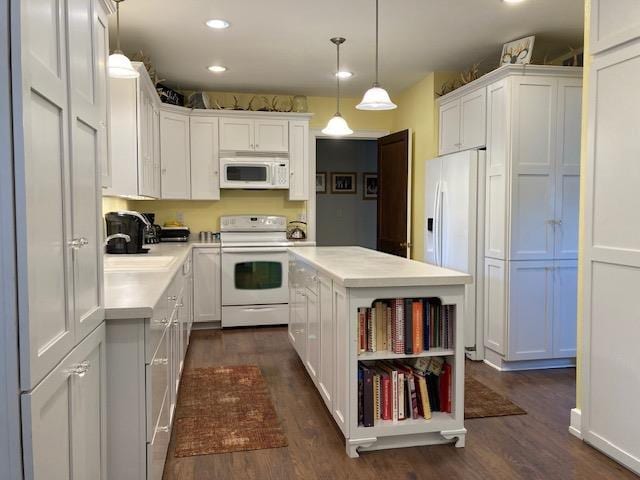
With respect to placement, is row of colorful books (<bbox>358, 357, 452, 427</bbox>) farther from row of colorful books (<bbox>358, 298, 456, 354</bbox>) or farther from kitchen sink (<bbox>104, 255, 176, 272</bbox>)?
kitchen sink (<bbox>104, 255, 176, 272</bbox>)

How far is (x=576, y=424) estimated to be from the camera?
2.79 metres

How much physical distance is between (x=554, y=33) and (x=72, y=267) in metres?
3.81

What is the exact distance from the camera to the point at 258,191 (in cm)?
586

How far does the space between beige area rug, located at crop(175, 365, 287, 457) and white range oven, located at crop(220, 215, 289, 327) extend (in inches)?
54.2

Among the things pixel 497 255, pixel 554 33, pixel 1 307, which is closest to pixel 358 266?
pixel 497 255

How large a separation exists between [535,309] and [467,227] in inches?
31.3

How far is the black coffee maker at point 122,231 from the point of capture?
3748 mm

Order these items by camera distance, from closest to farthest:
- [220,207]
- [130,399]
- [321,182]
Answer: [130,399] < [220,207] < [321,182]

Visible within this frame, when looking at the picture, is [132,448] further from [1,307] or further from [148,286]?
[1,307]

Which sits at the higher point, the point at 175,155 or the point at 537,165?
the point at 175,155

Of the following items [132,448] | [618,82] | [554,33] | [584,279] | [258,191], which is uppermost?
[554,33]

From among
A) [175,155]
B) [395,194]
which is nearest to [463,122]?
[395,194]

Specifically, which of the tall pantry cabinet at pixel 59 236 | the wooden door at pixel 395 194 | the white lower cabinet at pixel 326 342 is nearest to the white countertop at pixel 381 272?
the white lower cabinet at pixel 326 342

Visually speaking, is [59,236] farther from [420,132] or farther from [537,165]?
[420,132]
